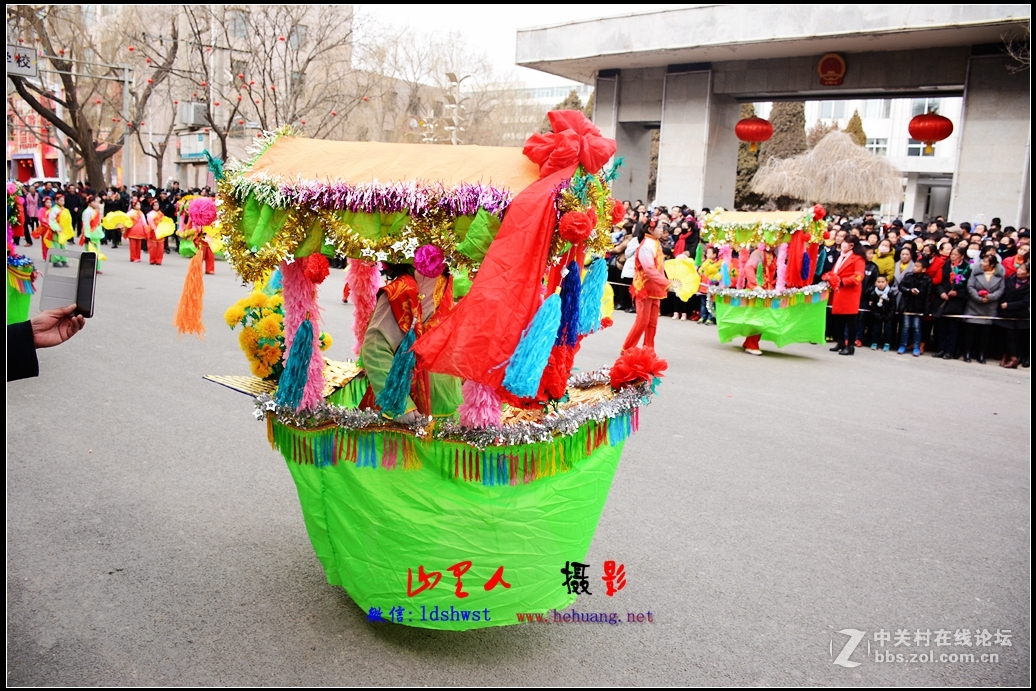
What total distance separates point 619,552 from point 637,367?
112 centimetres

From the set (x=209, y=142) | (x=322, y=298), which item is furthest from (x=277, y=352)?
(x=209, y=142)

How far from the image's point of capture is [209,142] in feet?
101

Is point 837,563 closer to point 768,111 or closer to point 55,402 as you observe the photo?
point 55,402

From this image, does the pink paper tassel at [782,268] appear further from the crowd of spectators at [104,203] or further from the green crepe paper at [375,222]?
the crowd of spectators at [104,203]

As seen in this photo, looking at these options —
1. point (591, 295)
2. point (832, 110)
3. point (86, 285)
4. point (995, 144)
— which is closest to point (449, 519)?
point (591, 295)

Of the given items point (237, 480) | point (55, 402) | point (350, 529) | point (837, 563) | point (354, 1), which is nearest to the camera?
point (350, 529)

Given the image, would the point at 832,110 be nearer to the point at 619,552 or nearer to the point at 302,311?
the point at 619,552

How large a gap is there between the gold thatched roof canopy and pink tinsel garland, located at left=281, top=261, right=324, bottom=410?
42 centimetres

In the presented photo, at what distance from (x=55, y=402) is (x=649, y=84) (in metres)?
16.8

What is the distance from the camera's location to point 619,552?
4188 millimetres

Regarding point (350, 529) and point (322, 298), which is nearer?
point (350, 529)

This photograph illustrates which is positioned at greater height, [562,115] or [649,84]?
[649,84]

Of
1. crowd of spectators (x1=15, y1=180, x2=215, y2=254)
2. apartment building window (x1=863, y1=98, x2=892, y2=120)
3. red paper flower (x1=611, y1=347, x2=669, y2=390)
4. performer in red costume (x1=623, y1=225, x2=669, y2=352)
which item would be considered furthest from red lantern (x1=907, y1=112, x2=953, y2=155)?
apartment building window (x1=863, y1=98, x2=892, y2=120)

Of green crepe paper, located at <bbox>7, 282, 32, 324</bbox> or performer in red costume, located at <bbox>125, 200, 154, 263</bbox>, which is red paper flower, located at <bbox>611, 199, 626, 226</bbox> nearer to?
green crepe paper, located at <bbox>7, 282, 32, 324</bbox>
